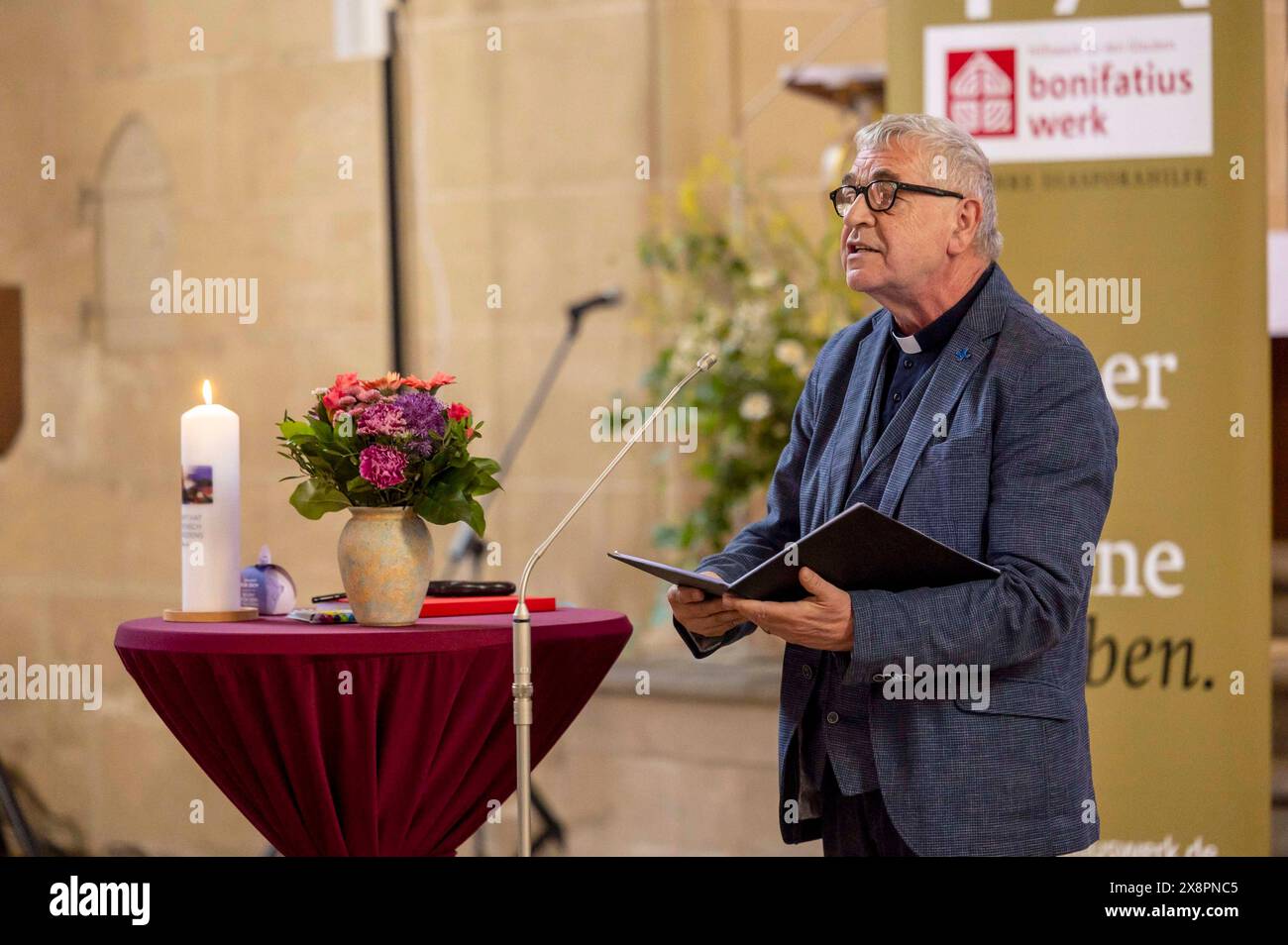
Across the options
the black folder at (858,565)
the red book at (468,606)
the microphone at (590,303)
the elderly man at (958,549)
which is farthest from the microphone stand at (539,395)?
the black folder at (858,565)

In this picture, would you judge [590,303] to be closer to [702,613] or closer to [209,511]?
→ [209,511]

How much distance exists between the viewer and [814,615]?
6.13 feet

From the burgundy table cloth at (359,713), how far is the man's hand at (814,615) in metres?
0.35

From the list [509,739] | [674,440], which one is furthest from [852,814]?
[674,440]

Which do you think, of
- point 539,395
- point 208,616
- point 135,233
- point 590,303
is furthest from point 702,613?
point 135,233

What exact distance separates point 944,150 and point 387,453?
83 cm

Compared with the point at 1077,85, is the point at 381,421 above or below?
below

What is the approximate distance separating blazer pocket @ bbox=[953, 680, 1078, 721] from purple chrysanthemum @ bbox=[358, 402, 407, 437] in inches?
31.5

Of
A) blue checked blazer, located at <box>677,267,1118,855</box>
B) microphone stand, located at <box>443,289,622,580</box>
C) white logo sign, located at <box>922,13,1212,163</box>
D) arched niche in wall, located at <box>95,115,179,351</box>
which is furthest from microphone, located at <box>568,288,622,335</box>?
blue checked blazer, located at <box>677,267,1118,855</box>

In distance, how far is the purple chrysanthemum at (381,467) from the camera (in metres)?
2.01

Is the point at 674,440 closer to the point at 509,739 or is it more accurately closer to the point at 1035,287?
the point at 1035,287

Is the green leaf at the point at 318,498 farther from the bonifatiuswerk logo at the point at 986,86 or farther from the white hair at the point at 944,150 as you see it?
the bonifatiuswerk logo at the point at 986,86
